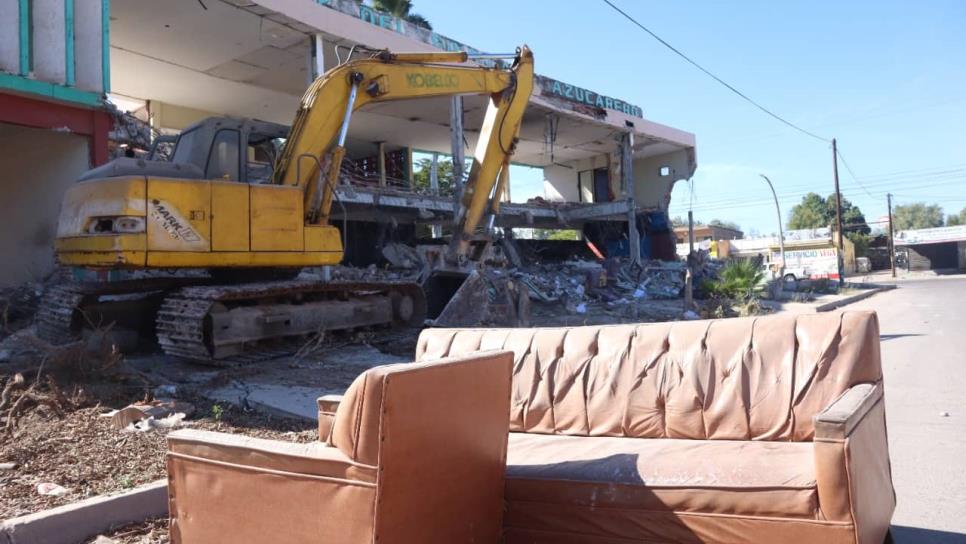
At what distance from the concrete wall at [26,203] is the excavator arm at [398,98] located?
541cm

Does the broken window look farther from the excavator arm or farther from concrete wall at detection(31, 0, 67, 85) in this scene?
concrete wall at detection(31, 0, 67, 85)

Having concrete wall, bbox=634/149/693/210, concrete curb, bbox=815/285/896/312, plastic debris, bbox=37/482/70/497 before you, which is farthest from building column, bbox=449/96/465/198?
plastic debris, bbox=37/482/70/497

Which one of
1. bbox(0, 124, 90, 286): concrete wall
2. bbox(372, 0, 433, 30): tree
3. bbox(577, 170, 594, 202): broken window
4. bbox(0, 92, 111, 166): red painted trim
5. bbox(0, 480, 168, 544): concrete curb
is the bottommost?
bbox(0, 480, 168, 544): concrete curb

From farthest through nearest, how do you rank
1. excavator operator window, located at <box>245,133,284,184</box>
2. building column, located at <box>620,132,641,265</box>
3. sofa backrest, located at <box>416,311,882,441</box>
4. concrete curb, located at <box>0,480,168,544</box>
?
building column, located at <box>620,132,641,265</box>, excavator operator window, located at <box>245,133,284,184</box>, sofa backrest, located at <box>416,311,882,441</box>, concrete curb, located at <box>0,480,168,544</box>

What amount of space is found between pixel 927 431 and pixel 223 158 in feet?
24.6

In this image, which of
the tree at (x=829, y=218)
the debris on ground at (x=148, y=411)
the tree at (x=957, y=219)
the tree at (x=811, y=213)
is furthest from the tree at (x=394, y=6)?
the tree at (x=957, y=219)

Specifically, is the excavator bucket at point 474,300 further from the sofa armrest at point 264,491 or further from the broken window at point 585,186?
the broken window at point 585,186

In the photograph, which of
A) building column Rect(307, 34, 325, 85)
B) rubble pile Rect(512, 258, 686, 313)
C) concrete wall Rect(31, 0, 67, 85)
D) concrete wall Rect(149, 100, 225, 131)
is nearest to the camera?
concrete wall Rect(31, 0, 67, 85)

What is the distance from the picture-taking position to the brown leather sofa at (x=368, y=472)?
2.33 metres

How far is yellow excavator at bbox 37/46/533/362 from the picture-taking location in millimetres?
7121

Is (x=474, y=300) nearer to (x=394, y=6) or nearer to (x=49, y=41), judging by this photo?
(x=49, y=41)

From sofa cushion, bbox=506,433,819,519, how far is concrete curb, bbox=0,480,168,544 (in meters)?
1.87

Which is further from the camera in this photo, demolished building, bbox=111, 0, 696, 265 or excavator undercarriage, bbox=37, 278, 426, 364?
demolished building, bbox=111, 0, 696, 265

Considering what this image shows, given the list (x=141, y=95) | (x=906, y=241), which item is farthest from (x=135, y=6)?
(x=906, y=241)
